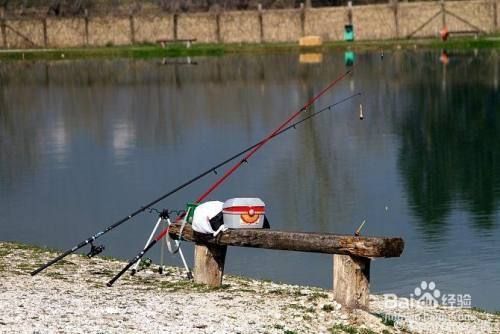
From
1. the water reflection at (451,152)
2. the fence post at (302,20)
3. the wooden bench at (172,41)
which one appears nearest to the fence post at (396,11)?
the fence post at (302,20)

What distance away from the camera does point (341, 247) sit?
35.7 ft

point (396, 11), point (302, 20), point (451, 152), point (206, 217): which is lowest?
point (451, 152)

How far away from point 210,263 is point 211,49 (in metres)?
55.3

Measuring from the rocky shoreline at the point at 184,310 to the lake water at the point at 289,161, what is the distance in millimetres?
2067

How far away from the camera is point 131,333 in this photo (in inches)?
394

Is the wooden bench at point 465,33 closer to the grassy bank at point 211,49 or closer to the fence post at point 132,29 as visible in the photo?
the grassy bank at point 211,49

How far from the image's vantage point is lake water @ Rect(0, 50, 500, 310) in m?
16.5

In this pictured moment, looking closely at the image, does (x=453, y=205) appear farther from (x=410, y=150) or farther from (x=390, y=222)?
(x=410, y=150)

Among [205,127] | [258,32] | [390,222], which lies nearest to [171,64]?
[258,32]

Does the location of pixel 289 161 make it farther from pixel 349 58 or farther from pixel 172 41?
pixel 172 41

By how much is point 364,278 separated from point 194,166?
49.4 feet

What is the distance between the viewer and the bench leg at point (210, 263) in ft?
40.2

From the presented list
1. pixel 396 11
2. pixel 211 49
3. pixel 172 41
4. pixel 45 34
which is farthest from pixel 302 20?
pixel 45 34

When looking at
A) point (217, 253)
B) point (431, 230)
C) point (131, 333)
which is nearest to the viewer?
point (131, 333)
